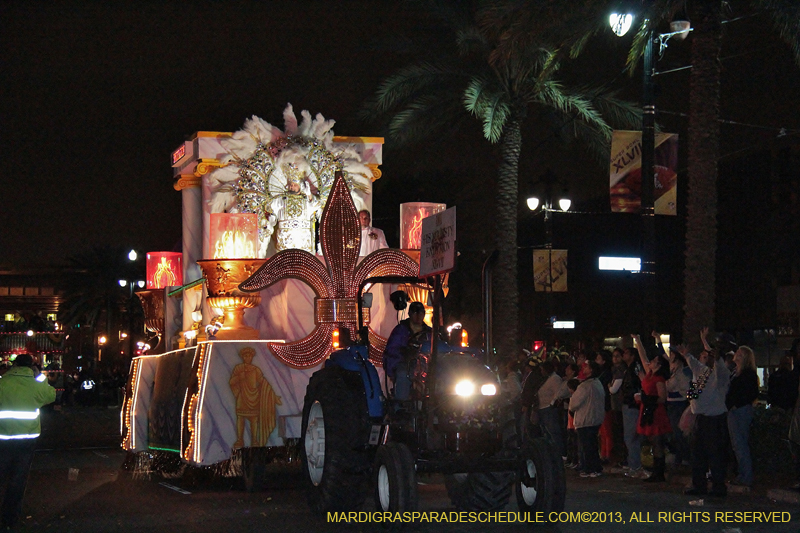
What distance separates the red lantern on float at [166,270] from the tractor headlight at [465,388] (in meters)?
8.95

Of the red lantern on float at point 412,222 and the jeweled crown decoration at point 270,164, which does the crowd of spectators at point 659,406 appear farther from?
the jeweled crown decoration at point 270,164

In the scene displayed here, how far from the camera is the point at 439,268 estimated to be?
9195mm

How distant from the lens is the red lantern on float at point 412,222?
13969 mm

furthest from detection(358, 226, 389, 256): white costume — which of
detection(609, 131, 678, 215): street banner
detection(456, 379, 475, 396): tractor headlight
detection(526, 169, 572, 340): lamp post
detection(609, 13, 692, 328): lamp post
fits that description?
detection(526, 169, 572, 340): lamp post

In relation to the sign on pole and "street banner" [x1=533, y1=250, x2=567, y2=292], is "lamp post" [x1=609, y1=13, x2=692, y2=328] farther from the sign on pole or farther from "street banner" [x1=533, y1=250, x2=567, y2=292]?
"street banner" [x1=533, y1=250, x2=567, y2=292]

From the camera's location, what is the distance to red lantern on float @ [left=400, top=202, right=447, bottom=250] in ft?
45.8

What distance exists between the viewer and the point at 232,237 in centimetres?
1309

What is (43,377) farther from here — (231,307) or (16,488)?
(231,307)

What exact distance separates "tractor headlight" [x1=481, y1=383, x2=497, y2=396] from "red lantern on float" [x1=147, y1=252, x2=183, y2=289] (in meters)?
9.05

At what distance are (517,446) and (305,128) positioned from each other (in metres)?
6.97

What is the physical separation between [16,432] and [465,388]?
482cm

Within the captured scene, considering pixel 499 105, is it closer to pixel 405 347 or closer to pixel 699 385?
pixel 699 385

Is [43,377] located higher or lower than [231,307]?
lower

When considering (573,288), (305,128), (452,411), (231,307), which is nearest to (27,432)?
(231,307)
